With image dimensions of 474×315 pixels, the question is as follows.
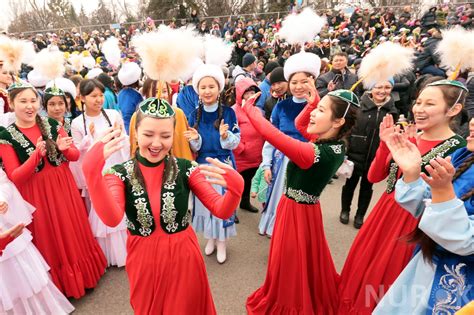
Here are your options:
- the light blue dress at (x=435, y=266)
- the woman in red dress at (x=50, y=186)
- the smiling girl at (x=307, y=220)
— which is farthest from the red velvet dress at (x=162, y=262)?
the woman in red dress at (x=50, y=186)

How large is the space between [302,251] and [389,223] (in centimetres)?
68

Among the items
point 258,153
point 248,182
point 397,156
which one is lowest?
point 248,182

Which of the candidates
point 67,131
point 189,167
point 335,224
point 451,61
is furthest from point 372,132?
point 67,131

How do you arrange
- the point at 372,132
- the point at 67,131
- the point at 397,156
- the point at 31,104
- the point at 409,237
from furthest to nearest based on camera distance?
the point at 372,132
the point at 67,131
the point at 31,104
the point at 409,237
the point at 397,156

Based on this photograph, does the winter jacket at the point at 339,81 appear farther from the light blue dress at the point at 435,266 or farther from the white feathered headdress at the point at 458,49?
the light blue dress at the point at 435,266

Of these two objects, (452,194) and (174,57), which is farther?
(174,57)

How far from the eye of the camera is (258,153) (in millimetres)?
4750

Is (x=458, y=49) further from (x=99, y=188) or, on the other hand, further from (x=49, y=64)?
(x=49, y=64)

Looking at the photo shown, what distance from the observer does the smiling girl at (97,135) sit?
3357 millimetres

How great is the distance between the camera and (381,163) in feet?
8.41

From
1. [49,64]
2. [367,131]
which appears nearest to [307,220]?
[367,131]

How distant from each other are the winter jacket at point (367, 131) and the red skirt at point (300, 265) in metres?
1.92

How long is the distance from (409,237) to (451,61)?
5.11ft

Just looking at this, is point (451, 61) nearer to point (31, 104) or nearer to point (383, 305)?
point (383, 305)
